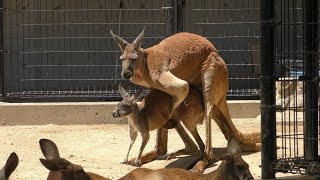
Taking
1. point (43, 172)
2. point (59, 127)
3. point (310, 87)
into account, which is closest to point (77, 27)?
point (59, 127)

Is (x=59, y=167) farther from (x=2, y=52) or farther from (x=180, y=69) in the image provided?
(x=2, y=52)

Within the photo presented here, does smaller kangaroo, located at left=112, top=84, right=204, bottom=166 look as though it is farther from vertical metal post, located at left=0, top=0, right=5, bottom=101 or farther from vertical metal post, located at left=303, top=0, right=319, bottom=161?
vertical metal post, located at left=0, top=0, right=5, bottom=101

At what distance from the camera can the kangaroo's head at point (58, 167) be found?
4426mm

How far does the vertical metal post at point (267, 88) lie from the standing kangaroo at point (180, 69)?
234 centimetres

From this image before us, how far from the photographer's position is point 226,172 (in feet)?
17.8

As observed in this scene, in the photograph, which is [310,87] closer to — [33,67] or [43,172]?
[43,172]

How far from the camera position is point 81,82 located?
40.0 ft

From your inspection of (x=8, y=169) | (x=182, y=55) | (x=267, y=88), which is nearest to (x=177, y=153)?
(x=182, y=55)

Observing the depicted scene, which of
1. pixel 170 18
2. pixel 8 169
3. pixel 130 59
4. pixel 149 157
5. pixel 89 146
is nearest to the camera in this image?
pixel 8 169

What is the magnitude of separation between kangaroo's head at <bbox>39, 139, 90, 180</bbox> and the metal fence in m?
7.01

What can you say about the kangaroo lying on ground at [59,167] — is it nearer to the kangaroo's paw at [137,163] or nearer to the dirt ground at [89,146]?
the dirt ground at [89,146]

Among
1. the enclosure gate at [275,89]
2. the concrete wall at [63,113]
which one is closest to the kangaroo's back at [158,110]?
the enclosure gate at [275,89]

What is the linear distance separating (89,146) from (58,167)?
5217 mm

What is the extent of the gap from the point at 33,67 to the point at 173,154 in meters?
4.20
